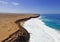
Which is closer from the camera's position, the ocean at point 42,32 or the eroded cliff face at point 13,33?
the eroded cliff face at point 13,33

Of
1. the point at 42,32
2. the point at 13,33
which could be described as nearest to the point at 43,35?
the point at 42,32

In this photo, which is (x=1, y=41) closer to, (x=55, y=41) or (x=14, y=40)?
(x=14, y=40)

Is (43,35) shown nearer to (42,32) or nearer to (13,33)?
(42,32)

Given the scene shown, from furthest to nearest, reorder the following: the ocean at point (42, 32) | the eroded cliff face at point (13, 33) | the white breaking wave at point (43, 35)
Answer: the ocean at point (42, 32) < the white breaking wave at point (43, 35) < the eroded cliff face at point (13, 33)

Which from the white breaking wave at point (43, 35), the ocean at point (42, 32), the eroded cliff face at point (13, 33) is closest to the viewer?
the eroded cliff face at point (13, 33)

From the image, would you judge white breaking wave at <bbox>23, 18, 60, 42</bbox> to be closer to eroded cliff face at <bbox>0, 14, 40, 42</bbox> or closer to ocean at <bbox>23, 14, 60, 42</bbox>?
ocean at <bbox>23, 14, 60, 42</bbox>

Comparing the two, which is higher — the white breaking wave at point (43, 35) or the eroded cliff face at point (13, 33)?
the eroded cliff face at point (13, 33)

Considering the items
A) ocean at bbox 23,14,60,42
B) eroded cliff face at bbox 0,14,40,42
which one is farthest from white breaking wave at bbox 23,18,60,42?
eroded cliff face at bbox 0,14,40,42

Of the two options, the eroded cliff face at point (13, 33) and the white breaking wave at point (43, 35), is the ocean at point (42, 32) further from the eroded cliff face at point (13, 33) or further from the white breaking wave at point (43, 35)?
the eroded cliff face at point (13, 33)

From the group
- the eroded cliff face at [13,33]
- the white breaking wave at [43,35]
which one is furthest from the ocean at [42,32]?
the eroded cliff face at [13,33]

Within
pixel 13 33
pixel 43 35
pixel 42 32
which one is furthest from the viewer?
pixel 42 32

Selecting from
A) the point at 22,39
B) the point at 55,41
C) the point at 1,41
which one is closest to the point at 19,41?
the point at 22,39
